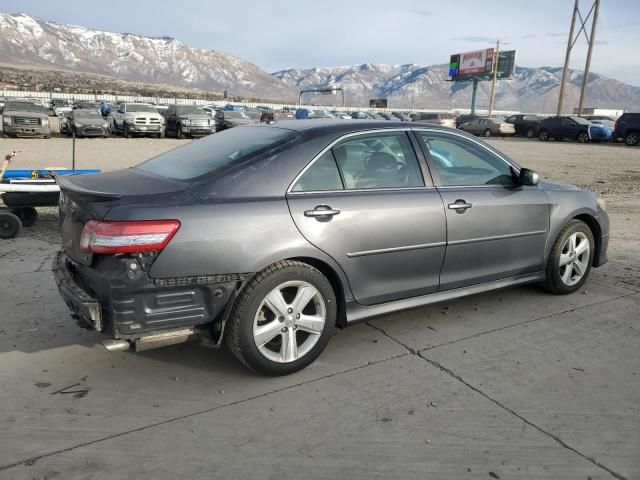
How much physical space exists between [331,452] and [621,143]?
3262 cm

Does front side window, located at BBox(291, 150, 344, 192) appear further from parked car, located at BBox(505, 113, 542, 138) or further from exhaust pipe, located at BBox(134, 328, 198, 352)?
parked car, located at BBox(505, 113, 542, 138)

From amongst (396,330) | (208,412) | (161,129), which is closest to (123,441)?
(208,412)

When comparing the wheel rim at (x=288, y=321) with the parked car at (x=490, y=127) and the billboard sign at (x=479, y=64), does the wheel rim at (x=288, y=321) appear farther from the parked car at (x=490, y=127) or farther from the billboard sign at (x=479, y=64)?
the billboard sign at (x=479, y=64)

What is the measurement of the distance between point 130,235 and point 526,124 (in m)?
36.6

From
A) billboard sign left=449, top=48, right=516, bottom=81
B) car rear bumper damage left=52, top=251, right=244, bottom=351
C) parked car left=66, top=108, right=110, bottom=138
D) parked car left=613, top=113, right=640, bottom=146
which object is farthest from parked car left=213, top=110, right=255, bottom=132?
billboard sign left=449, top=48, right=516, bottom=81

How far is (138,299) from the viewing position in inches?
116

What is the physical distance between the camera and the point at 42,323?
4.18m

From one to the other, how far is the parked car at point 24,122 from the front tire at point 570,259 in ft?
71.6

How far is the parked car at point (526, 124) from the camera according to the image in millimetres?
35188

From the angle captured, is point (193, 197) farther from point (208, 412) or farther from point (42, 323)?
point (42, 323)

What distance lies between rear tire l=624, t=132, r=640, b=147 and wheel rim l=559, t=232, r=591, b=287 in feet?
87.3

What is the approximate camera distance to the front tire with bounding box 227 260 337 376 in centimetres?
322

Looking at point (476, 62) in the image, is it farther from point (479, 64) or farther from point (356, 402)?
point (356, 402)

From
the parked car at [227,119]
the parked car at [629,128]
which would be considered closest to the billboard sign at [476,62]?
the parked car at [629,128]
